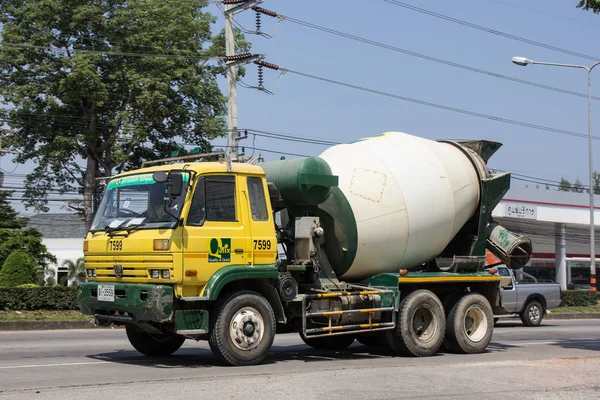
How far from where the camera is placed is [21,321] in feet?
62.7

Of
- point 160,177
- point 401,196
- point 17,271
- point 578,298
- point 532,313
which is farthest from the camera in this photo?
point 578,298

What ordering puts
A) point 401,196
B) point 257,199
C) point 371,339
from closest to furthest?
point 257,199 → point 401,196 → point 371,339

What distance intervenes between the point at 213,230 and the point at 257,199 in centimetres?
94

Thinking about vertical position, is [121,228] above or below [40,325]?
above

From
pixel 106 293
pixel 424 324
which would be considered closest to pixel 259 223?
pixel 106 293

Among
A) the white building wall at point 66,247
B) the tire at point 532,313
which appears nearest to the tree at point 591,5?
the tire at point 532,313

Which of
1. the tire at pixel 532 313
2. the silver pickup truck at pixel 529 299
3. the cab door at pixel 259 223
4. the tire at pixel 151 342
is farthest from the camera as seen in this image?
the tire at pixel 532 313

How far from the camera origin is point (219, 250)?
10500mm

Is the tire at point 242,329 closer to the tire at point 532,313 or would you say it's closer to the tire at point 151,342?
the tire at point 151,342

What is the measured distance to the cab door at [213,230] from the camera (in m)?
10.2

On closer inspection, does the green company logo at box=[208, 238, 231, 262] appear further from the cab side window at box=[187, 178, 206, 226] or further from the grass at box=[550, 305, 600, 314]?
the grass at box=[550, 305, 600, 314]

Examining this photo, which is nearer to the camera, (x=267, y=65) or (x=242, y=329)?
(x=242, y=329)

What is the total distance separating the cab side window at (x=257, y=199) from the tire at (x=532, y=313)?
14.1m

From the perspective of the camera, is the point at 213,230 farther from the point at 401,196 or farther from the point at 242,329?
the point at 401,196
